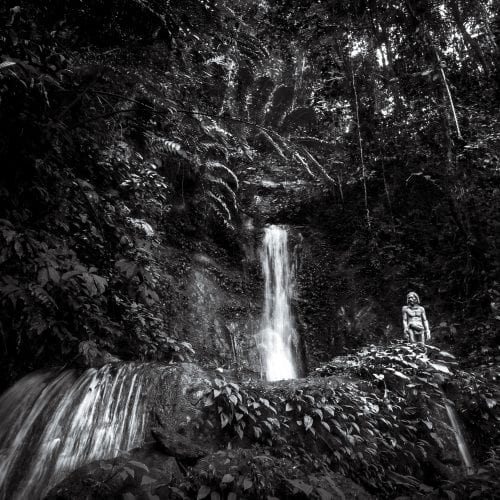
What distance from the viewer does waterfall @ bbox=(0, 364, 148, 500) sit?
10.8 ft

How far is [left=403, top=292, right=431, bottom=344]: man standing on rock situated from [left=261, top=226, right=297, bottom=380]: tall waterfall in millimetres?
4093

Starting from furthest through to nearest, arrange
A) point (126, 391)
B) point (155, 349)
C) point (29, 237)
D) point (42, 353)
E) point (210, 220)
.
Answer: point (210, 220) < point (155, 349) < point (42, 353) < point (126, 391) < point (29, 237)

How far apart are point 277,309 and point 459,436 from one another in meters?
7.14

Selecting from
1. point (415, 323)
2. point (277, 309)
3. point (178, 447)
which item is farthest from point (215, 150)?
point (178, 447)

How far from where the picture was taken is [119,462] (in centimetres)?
291

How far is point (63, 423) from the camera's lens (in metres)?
3.66

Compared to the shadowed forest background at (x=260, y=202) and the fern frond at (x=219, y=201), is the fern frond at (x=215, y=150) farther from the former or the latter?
the fern frond at (x=219, y=201)

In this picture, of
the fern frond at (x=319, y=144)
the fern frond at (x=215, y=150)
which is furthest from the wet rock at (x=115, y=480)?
the fern frond at (x=319, y=144)

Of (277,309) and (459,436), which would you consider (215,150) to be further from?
(459,436)

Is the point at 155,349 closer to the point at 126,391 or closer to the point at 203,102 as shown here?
the point at 126,391

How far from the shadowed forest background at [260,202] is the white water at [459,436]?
20cm

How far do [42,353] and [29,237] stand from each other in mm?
2275

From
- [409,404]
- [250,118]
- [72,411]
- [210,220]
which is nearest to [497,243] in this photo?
[409,404]

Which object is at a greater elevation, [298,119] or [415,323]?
[298,119]
